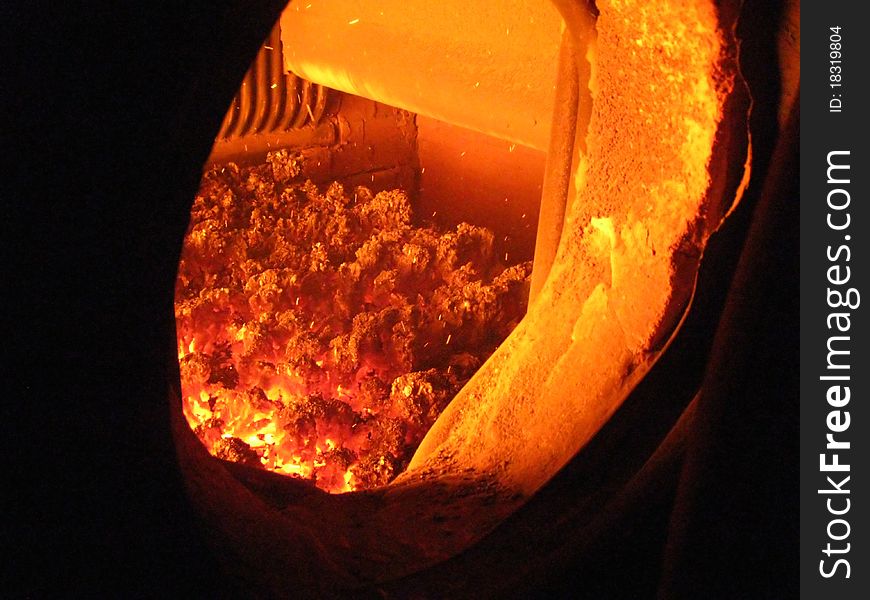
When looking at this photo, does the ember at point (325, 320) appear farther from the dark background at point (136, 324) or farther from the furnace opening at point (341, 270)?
the dark background at point (136, 324)

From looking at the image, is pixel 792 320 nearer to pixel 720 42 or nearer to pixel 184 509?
pixel 720 42

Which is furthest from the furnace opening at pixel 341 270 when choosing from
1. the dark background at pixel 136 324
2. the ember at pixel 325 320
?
the dark background at pixel 136 324

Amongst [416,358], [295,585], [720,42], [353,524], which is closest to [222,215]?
[416,358]

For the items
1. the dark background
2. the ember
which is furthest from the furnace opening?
the dark background

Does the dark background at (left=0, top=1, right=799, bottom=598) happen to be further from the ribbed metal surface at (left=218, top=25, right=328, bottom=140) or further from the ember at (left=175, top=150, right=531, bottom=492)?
the ribbed metal surface at (left=218, top=25, right=328, bottom=140)

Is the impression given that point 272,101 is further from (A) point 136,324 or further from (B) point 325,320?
(A) point 136,324

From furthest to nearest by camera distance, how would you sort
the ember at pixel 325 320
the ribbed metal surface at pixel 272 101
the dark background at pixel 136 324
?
the ribbed metal surface at pixel 272 101 → the ember at pixel 325 320 → the dark background at pixel 136 324
